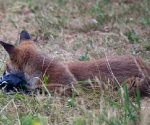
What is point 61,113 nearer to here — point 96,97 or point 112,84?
point 96,97

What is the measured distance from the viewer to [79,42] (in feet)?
23.4

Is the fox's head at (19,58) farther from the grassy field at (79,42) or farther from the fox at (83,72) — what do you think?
the grassy field at (79,42)

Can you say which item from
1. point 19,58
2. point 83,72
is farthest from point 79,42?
point 83,72

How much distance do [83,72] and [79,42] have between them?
7.59 ft

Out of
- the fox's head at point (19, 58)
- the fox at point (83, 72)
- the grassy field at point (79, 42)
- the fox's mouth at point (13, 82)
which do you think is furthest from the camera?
the fox's head at point (19, 58)

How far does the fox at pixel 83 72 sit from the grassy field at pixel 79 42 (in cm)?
22

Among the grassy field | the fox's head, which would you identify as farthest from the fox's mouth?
the grassy field

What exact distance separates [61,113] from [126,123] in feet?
2.89

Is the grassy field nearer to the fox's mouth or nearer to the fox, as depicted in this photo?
the fox

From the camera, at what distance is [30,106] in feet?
14.5

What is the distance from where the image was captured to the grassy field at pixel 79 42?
385cm

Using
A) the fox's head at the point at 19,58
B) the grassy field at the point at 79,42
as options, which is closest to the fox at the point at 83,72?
the fox's head at the point at 19,58

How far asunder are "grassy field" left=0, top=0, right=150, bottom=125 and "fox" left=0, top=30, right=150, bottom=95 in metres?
0.22

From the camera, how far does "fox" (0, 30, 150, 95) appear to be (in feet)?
15.8
